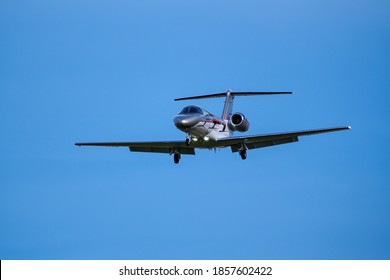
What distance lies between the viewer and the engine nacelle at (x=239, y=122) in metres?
38.4

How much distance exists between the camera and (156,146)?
38781mm

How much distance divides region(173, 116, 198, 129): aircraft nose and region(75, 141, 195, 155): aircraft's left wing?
2.75 metres

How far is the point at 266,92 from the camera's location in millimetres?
40656

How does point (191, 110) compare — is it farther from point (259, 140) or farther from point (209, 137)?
point (259, 140)

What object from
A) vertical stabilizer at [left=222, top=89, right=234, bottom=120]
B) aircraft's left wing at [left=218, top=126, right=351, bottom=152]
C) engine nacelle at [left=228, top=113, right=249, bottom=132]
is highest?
vertical stabilizer at [left=222, top=89, right=234, bottom=120]

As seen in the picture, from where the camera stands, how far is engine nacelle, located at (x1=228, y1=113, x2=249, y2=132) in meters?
38.4

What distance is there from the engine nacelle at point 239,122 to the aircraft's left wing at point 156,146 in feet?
8.23

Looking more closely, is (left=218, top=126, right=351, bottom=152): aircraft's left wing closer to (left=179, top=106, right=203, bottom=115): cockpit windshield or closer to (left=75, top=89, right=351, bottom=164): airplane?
(left=75, top=89, right=351, bottom=164): airplane

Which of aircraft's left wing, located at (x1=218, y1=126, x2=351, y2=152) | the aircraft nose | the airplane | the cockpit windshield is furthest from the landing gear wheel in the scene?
the aircraft nose

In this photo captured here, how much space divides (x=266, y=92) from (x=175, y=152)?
247 inches

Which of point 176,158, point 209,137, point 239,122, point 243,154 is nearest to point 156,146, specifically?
point 176,158
